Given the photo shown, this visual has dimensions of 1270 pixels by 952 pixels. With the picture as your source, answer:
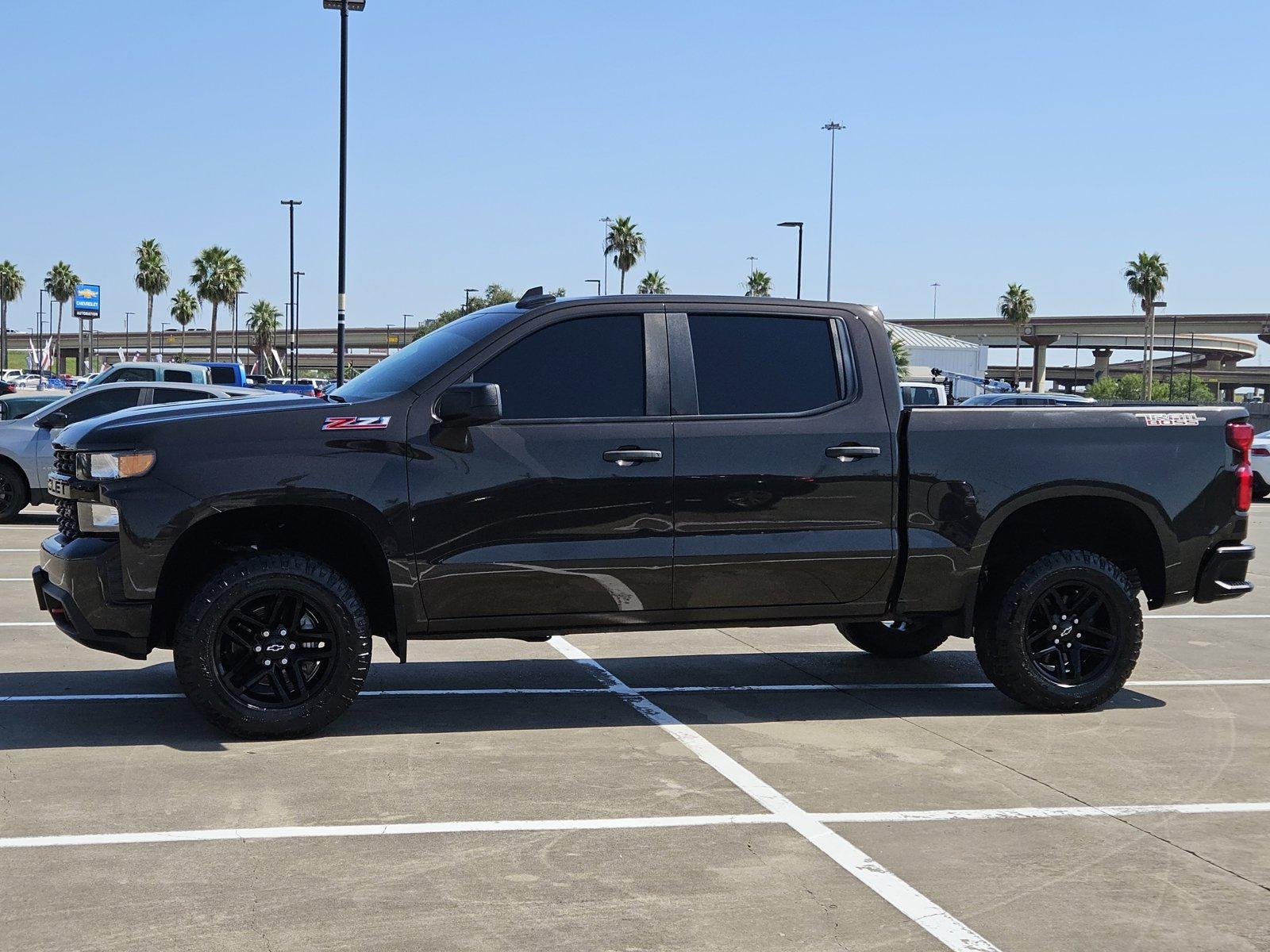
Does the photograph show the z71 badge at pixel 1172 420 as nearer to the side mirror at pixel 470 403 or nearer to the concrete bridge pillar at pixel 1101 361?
the side mirror at pixel 470 403

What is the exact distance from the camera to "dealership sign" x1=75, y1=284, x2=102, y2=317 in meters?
77.9

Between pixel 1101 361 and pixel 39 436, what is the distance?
135 metres

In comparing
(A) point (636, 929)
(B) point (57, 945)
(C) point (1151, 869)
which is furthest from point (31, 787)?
(C) point (1151, 869)

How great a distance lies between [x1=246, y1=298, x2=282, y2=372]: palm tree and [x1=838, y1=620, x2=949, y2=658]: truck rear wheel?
110618 mm

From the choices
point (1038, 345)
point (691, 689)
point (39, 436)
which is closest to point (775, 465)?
point (691, 689)

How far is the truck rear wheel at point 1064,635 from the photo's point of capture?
7230mm

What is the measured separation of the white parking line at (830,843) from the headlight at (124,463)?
8.92 feet

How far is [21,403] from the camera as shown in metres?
20.8

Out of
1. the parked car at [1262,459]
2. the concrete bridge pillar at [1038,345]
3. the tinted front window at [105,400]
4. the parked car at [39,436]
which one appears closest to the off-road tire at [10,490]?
the parked car at [39,436]

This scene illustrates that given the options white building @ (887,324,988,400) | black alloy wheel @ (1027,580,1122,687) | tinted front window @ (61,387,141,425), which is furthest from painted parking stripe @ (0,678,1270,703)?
white building @ (887,324,988,400)

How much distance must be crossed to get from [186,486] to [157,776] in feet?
4.16

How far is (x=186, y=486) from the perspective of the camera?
6.20 m

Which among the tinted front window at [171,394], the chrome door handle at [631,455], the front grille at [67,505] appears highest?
the tinted front window at [171,394]

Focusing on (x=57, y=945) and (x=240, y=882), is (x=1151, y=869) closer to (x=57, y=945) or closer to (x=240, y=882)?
(x=240, y=882)
